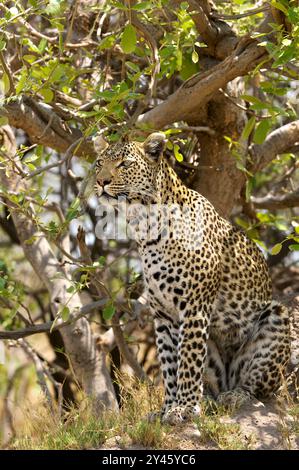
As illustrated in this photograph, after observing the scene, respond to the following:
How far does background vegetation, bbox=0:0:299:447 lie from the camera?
302 inches

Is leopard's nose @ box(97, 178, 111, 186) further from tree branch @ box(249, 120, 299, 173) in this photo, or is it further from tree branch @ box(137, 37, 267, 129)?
tree branch @ box(249, 120, 299, 173)

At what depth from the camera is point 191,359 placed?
309 inches

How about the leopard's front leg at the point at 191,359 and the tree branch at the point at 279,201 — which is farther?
the tree branch at the point at 279,201

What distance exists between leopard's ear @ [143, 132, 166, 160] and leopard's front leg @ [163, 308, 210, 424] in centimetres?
141

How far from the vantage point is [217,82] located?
851 cm

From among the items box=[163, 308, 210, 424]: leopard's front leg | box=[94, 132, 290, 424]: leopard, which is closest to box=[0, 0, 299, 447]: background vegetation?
box=[94, 132, 290, 424]: leopard

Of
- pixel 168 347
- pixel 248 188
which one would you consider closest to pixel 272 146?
pixel 248 188

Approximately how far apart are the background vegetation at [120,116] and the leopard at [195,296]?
1.09 feet

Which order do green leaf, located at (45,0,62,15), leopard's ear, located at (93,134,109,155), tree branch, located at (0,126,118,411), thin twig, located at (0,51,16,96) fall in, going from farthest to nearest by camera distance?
1. tree branch, located at (0,126,118,411)
2. leopard's ear, located at (93,134,109,155)
3. thin twig, located at (0,51,16,96)
4. green leaf, located at (45,0,62,15)

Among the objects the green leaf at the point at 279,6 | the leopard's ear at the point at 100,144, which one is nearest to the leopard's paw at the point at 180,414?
the leopard's ear at the point at 100,144

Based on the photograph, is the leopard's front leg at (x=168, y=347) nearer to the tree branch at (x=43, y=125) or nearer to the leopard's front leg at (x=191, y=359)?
the leopard's front leg at (x=191, y=359)

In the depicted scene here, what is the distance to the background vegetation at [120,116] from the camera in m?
7.68
